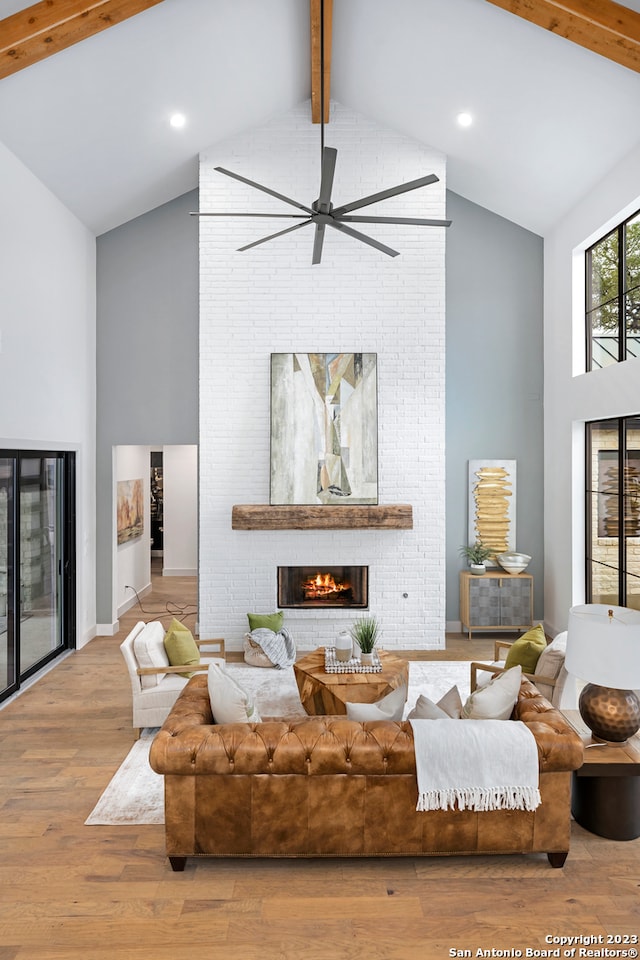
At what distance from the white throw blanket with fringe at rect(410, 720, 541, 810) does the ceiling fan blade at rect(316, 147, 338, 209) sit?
10.1 feet

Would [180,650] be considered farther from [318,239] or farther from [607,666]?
[318,239]

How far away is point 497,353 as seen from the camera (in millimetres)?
7711

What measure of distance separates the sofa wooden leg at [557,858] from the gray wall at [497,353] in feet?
14.7

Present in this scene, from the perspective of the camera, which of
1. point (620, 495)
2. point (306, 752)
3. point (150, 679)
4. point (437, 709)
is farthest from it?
point (620, 495)

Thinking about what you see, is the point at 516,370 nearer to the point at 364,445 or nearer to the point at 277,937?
the point at 364,445

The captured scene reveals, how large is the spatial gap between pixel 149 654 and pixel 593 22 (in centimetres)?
531

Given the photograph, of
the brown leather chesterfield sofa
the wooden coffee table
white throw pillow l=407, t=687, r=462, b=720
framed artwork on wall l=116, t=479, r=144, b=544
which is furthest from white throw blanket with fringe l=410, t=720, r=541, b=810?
framed artwork on wall l=116, t=479, r=144, b=544

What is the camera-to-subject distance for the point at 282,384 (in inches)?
276

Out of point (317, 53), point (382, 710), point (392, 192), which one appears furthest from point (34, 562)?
point (317, 53)

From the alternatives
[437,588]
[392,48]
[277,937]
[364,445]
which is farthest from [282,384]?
[277,937]

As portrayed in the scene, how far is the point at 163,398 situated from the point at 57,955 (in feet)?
19.0

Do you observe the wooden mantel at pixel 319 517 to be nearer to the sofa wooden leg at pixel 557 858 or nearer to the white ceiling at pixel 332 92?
the white ceiling at pixel 332 92

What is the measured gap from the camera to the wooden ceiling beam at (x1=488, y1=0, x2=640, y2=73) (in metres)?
4.33

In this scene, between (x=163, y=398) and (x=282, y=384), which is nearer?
(x=282, y=384)
